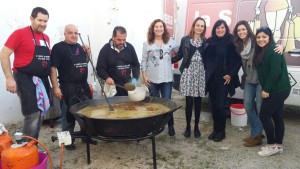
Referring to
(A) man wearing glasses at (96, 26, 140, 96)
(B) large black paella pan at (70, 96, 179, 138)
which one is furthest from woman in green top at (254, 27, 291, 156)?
(A) man wearing glasses at (96, 26, 140, 96)

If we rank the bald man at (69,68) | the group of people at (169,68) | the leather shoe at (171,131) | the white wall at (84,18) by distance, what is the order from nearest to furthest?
the group of people at (169,68)
the bald man at (69,68)
the leather shoe at (171,131)
the white wall at (84,18)

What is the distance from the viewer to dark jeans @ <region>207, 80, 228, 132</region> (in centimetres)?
405

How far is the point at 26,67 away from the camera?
10.5 ft

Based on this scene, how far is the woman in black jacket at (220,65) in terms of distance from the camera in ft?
13.0

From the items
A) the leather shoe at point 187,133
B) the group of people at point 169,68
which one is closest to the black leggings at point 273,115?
the group of people at point 169,68

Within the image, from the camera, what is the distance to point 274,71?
3.37 m

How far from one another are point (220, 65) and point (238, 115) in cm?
122

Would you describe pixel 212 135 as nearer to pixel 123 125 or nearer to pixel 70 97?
pixel 123 125

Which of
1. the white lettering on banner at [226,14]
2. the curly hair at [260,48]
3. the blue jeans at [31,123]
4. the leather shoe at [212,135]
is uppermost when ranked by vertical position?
the white lettering on banner at [226,14]

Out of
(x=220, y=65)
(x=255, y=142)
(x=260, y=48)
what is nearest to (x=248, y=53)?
(x=260, y=48)

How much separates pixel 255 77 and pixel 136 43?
4298 mm

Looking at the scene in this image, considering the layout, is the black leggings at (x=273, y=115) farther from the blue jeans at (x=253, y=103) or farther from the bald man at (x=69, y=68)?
the bald man at (x=69, y=68)

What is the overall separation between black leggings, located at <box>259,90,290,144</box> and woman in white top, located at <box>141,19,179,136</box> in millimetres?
1360

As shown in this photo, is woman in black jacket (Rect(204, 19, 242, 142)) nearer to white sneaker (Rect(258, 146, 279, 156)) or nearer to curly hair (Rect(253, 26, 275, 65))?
curly hair (Rect(253, 26, 275, 65))
